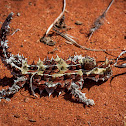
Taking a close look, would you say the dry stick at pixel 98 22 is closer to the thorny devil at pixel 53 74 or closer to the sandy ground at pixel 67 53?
the sandy ground at pixel 67 53

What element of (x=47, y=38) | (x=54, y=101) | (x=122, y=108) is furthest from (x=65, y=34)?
(x=122, y=108)

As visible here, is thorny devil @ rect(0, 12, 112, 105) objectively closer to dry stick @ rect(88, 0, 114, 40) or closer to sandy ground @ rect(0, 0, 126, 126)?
sandy ground @ rect(0, 0, 126, 126)

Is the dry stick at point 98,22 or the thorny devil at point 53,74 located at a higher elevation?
the dry stick at point 98,22

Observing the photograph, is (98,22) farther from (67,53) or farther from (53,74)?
(53,74)

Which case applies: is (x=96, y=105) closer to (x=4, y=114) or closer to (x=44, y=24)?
(x=4, y=114)

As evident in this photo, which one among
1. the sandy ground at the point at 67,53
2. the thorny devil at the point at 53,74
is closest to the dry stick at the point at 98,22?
the sandy ground at the point at 67,53

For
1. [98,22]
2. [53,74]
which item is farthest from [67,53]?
[98,22]
